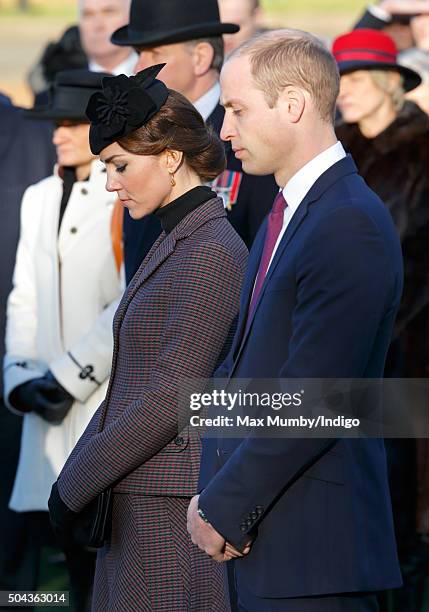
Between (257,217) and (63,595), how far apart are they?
1.38 m

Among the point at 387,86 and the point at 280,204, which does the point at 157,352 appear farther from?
the point at 387,86

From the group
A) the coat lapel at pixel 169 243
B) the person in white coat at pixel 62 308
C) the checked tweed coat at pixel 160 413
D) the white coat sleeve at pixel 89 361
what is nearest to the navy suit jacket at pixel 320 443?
the checked tweed coat at pixel 160 413

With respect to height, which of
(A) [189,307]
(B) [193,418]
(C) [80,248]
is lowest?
(C) [80,248]

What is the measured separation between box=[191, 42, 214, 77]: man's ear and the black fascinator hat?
1068 mm

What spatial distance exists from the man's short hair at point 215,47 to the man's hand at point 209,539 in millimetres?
2041

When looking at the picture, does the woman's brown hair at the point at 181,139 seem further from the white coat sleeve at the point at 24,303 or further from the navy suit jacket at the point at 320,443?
the white coat sleeve at the point at 24,303

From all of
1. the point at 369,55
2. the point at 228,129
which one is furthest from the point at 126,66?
the point at 228,129

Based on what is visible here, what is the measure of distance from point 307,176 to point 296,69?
22 centimetres

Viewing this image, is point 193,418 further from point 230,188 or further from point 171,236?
point 230,188

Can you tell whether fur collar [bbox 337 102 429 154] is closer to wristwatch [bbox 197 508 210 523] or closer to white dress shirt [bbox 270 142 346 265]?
white dress shirt [bbox 270 142 346 265]

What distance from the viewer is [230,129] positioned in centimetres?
280

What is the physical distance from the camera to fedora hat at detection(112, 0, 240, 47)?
4.30 m

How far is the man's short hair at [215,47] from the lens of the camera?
434 centimetres

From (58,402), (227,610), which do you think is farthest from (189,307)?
(58,402)
